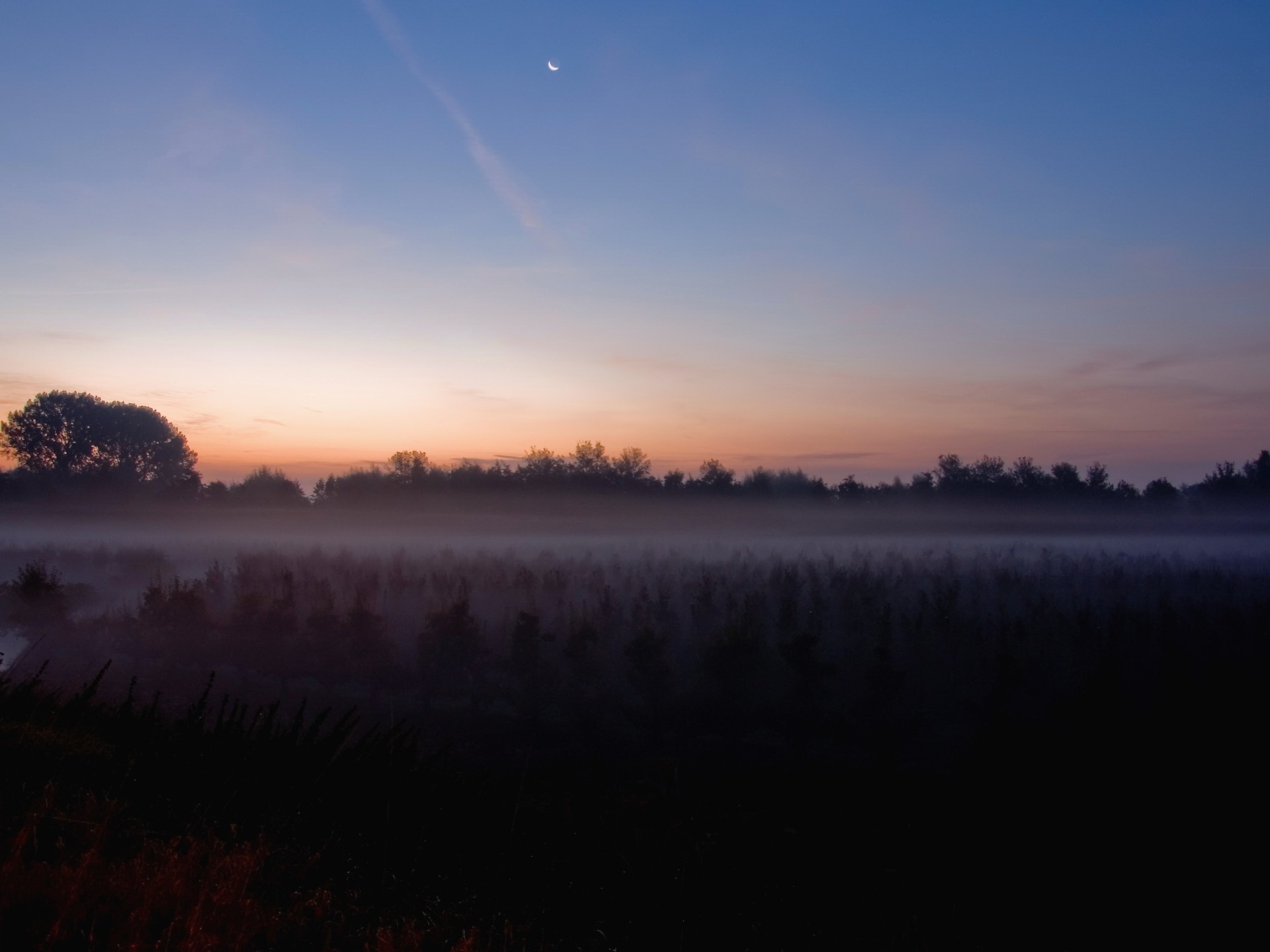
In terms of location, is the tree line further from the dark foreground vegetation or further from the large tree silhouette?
the dark foreground vegetation

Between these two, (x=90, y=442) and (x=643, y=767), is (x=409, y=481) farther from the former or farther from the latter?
(x=643, y=767)

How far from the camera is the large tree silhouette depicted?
45.3 metres

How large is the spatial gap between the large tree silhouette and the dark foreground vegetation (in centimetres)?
2424

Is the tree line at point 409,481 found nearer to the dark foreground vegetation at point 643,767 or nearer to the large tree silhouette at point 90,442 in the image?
the large tree silhouette at point 90,442


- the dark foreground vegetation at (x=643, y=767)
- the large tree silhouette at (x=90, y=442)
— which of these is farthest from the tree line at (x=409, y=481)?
the dark foreground vegetation at (x=643, y=767)

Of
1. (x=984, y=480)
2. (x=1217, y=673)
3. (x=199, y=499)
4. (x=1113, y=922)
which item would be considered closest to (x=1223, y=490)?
(x=984, y=480)

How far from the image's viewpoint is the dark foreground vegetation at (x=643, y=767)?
5.82 meters

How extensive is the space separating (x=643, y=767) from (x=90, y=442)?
1771 inches

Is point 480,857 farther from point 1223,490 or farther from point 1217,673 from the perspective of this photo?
point 1223,490

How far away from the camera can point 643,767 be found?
544 inches

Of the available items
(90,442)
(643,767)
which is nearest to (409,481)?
(90,442)

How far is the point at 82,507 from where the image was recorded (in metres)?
43.1

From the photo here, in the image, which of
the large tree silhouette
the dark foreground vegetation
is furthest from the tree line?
the dark foreground vegetation

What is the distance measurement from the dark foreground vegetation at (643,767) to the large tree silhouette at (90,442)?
24.2 m
